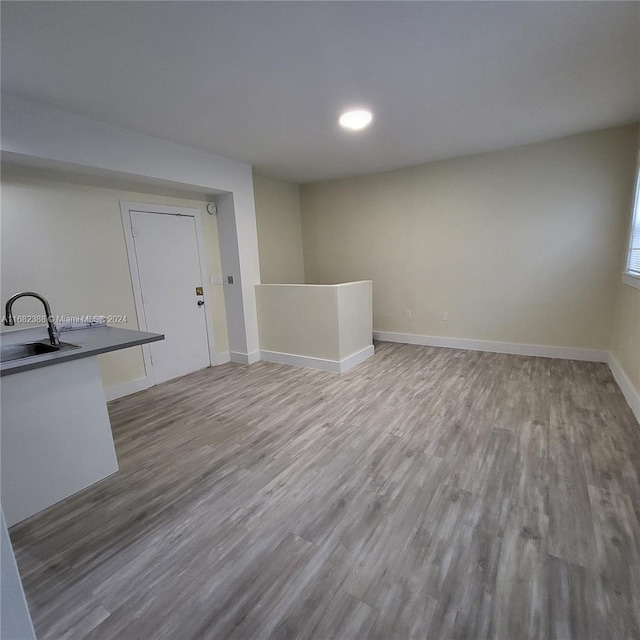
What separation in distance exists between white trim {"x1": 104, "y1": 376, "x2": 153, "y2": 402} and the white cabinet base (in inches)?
51.4

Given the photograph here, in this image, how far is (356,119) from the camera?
9.30 feet

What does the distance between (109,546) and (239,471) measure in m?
0.75

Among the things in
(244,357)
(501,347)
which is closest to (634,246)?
(501,347)

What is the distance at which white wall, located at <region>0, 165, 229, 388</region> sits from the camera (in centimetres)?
265

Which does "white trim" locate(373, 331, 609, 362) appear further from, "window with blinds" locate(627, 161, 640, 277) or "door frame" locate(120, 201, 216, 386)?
"door frame" locate(120, 201, 216, 386)

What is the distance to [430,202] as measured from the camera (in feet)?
14.6

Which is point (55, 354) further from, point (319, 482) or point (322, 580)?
point (322, 580)

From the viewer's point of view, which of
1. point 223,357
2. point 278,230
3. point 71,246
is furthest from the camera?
point 278,230

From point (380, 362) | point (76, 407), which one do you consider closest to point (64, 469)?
point (76, 407)

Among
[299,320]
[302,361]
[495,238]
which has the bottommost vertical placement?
[302,361]

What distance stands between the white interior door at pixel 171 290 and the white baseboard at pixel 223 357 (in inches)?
7.5

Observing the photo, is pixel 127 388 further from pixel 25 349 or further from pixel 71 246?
pixel 71 246

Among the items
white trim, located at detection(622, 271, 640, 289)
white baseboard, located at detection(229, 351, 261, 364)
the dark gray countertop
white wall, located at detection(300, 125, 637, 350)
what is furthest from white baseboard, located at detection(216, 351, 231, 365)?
white trim, located at detection(622, 271, 640, 289)

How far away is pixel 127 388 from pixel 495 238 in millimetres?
4651
